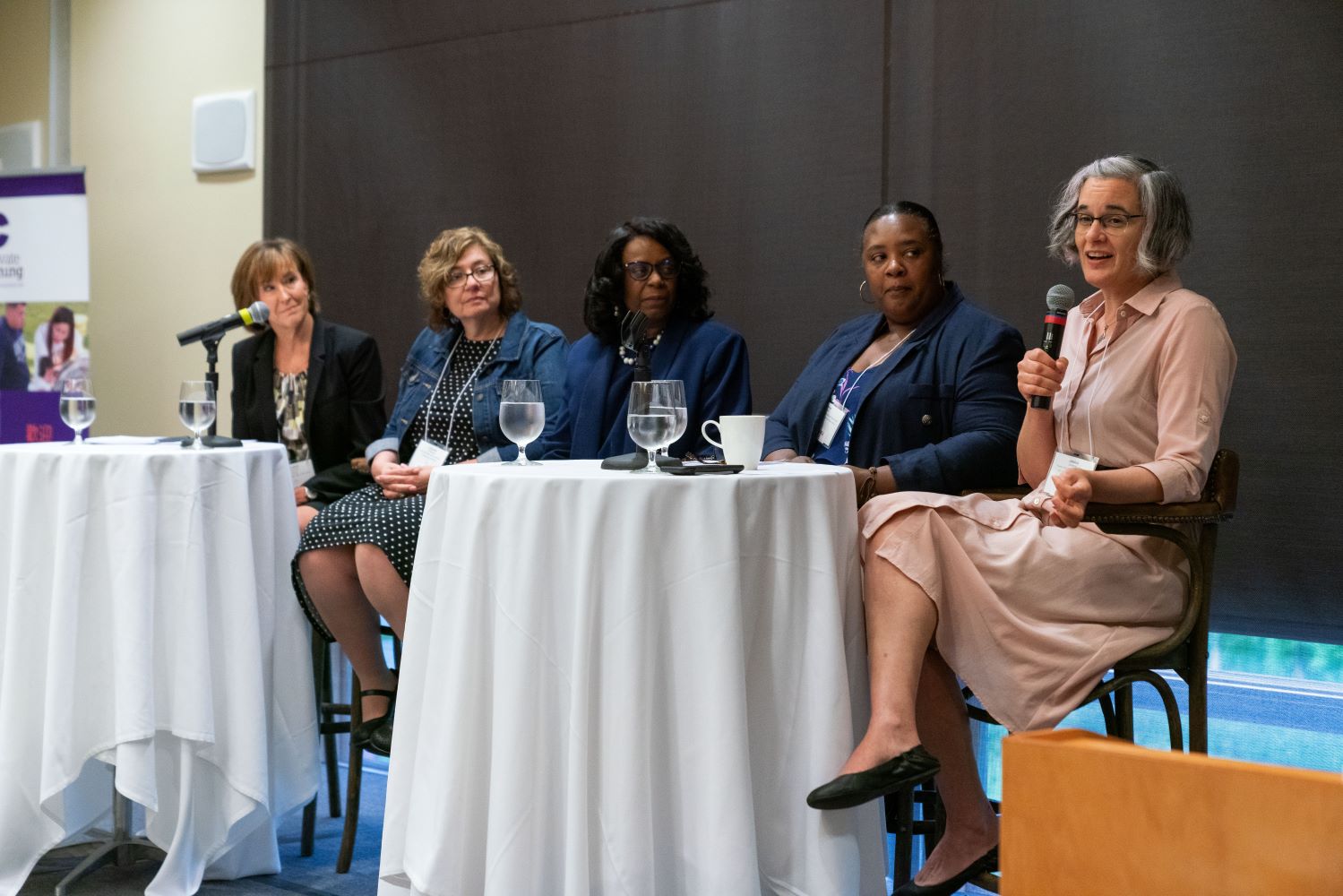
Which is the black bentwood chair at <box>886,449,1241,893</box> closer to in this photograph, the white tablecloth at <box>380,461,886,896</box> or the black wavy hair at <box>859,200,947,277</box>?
the white tablecloth at <box>380,461,886,896</box>

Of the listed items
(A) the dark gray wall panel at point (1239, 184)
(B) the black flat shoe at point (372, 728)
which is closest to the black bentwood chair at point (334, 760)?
(B) the black flat shoe at point (372, 728)

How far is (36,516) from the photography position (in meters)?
2.69

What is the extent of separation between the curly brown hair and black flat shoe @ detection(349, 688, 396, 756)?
3.73ft

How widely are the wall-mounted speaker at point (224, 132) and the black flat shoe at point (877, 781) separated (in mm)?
4391

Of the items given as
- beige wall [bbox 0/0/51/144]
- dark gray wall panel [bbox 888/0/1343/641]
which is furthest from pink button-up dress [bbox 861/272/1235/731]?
beige wall [bbox 0/0/51/144]

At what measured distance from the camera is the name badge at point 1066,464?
2.39m

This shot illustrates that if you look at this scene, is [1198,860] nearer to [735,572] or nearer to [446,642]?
[735,572]

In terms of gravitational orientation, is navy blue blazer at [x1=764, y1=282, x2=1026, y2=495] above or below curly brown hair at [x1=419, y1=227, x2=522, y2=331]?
below

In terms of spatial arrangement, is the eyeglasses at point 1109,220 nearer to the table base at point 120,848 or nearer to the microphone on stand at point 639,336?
the microphone on stand at point 639,336

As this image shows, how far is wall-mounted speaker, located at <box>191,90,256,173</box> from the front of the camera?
18.0ft

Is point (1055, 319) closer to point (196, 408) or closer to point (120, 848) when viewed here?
point (196, 408)

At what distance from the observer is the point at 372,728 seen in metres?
2.95

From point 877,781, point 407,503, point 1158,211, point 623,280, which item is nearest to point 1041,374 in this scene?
point 1158,211

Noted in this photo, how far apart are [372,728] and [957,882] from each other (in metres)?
1.38
